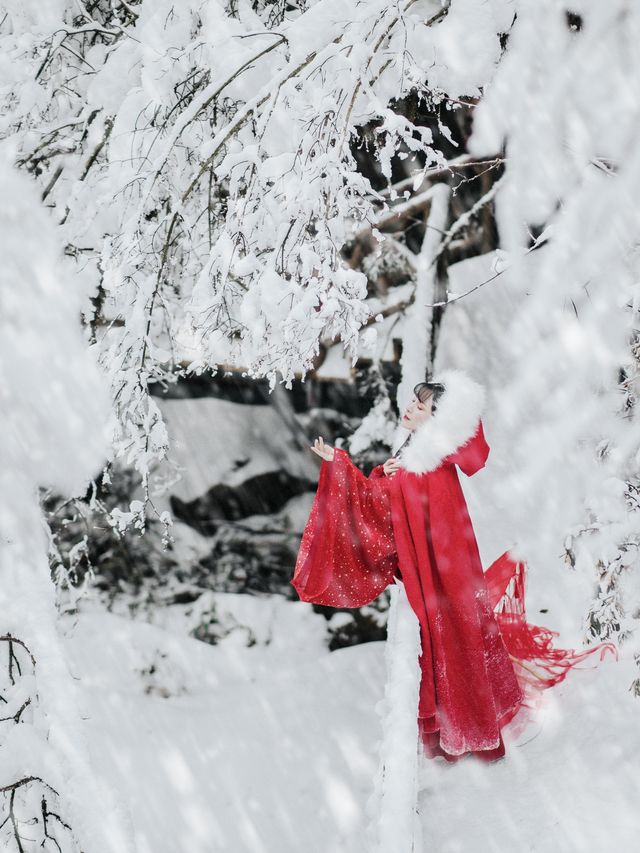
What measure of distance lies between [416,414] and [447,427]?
21 centimetres

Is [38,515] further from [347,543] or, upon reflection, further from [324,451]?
[347,543]

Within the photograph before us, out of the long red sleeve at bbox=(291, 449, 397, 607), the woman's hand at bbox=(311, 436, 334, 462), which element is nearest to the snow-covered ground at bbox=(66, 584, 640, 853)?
the long red sleeve at bbox=(291, 449, 397, 607)

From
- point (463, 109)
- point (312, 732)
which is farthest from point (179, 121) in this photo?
point (312, 732)

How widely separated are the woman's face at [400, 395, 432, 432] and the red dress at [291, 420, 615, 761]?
25 cm

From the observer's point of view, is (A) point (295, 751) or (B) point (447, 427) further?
(A) point (295, 751)

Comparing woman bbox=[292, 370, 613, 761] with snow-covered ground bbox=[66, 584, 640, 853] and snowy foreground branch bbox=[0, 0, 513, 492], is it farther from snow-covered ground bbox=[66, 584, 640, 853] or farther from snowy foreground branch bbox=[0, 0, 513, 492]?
snowy foreground branch bbox=[0, 0, 513, 492]

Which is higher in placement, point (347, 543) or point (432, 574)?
point (347, 543)

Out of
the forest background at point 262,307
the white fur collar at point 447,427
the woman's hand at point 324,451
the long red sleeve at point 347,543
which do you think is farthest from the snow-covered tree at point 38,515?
the white fur collar at point 447,427

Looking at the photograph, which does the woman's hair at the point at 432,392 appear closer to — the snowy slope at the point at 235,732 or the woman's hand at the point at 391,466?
the woman's hand at the point at 391,466

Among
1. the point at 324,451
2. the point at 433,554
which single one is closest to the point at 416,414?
the point at 324,451

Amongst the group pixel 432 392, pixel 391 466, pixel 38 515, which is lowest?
pixel 391 466

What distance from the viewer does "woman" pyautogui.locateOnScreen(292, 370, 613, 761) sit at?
10.9 feet

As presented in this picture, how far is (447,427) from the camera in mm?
3264

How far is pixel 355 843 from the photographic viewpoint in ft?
12.0
